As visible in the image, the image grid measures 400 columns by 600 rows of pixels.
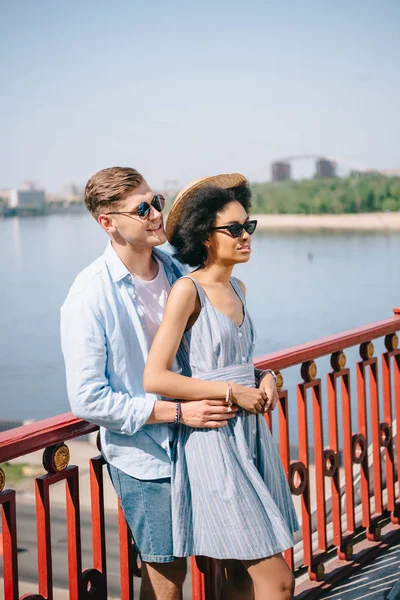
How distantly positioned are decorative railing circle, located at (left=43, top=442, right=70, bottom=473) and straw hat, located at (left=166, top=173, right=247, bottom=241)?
20.1 inches

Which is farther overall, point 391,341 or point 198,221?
point 391,341

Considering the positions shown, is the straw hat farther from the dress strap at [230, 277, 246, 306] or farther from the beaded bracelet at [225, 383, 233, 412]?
the beaded bracelet at [225, 383, 233, 412]

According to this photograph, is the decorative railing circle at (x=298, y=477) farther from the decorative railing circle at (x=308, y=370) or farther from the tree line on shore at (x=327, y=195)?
the tree line on shore at (x=327, y=195)

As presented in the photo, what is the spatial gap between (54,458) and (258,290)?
74917 millimetres

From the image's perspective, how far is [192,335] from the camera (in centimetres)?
168

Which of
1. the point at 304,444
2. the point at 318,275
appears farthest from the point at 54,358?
the point at 304,444

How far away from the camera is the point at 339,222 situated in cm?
7281

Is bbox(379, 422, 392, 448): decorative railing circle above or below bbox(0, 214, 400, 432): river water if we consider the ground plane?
above

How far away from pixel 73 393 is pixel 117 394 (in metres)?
0.08

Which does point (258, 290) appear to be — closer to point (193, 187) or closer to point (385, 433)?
point (385, 433)

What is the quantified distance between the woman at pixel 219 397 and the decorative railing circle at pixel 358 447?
952 millimetres

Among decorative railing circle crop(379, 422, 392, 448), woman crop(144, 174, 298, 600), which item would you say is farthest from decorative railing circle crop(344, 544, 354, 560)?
woman crop(144, 174, 298, 600)

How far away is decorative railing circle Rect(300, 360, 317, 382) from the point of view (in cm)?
237

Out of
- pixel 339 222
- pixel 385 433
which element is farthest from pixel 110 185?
pixel 339 222
